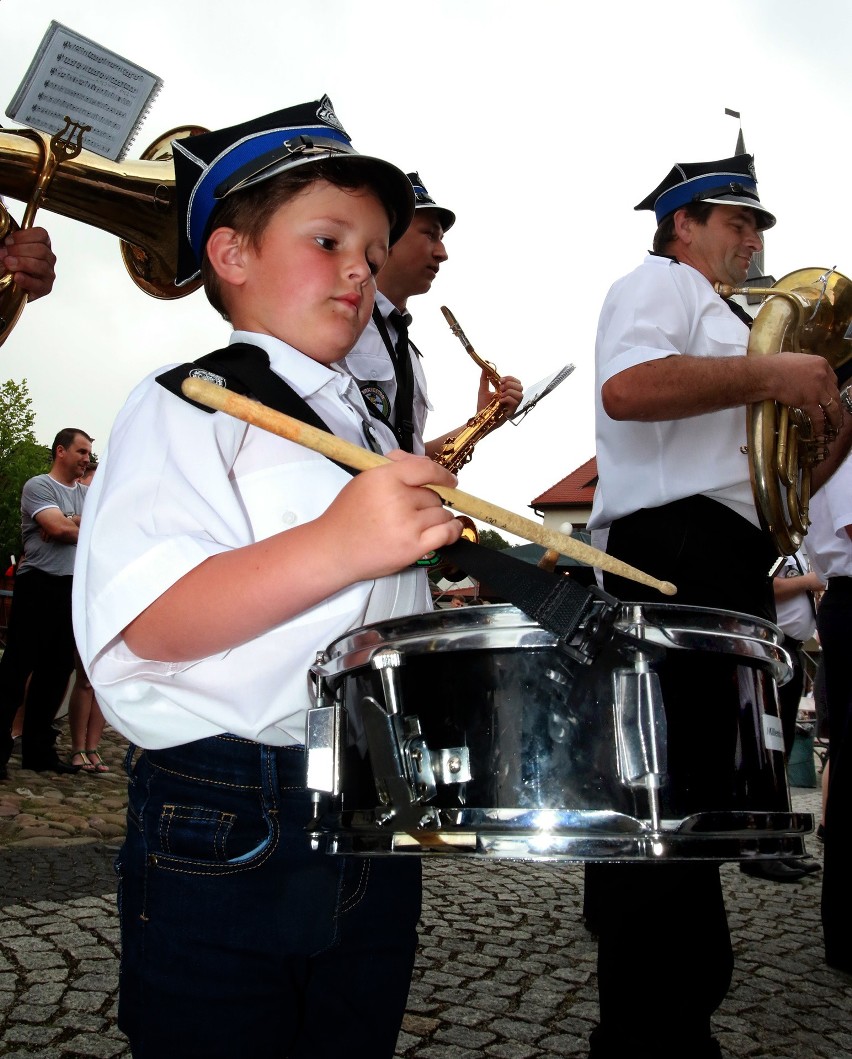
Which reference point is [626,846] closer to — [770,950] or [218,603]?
[218,603]

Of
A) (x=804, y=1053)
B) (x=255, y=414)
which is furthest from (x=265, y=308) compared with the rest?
(x=804, y=1053)

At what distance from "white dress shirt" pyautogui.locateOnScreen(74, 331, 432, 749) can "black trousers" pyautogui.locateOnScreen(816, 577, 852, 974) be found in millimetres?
2506

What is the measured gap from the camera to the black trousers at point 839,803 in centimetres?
332

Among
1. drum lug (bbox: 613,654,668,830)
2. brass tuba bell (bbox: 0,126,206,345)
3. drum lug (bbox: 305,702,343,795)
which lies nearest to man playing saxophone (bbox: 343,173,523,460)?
brass tuba bell (bbox: 0,126,206,345)

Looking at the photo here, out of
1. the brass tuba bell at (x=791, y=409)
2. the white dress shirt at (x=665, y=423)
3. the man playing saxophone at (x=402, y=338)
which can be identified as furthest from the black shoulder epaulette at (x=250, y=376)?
the brass tuba bell at (x=791, y=409)

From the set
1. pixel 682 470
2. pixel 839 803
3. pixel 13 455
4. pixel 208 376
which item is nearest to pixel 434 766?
pixel 208 376

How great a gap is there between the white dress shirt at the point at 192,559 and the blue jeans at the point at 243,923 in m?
0.08

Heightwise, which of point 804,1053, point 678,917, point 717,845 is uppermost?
point 717,845

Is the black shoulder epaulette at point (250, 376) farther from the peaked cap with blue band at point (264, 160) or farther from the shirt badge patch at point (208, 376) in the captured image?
the peaked cap with blue band at point (264, 160)

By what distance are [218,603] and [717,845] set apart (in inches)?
→ 28.2

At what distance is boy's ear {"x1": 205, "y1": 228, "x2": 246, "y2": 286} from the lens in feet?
5.41

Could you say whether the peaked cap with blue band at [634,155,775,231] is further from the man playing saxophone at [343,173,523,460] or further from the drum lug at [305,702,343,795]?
the drum lug at [305,702,343,795]

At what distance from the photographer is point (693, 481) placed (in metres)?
2.54

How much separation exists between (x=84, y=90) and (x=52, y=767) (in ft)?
14.4
